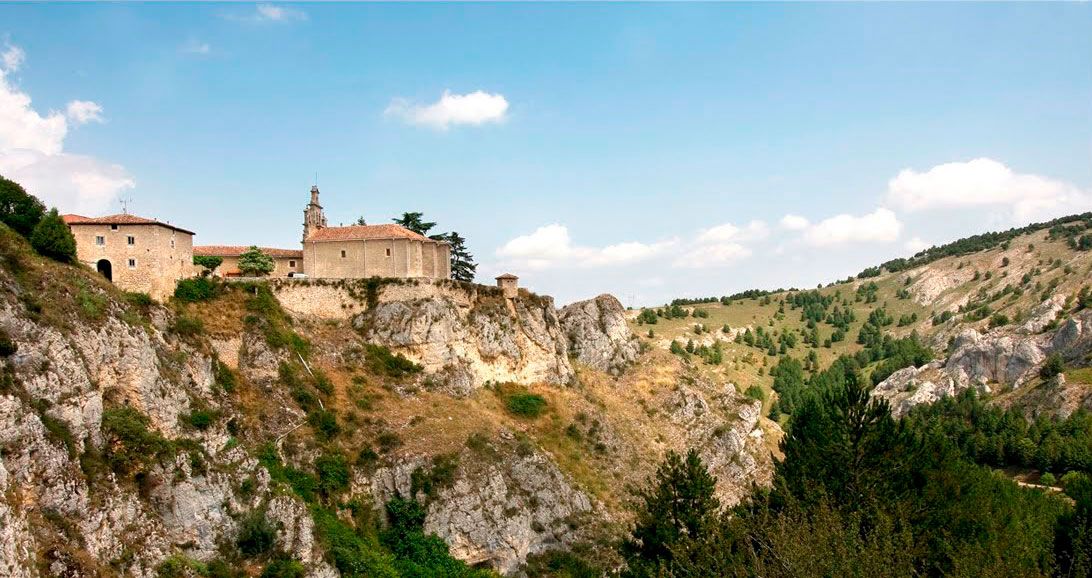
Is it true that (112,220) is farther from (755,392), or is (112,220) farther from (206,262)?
(755,392)

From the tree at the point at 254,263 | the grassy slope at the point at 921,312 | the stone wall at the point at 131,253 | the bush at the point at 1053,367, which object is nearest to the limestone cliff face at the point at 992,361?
the bush at the point at 1053,367

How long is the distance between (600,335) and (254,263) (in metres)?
37.3

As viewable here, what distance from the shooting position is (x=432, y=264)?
62.1 meters

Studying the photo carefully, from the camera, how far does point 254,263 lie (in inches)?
2263

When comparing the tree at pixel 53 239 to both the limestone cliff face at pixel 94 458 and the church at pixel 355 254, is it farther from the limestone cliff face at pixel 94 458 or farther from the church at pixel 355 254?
the church at pixel 355 254

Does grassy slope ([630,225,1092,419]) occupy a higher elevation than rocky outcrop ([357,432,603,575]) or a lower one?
higher

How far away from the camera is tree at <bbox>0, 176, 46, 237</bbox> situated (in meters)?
40.2

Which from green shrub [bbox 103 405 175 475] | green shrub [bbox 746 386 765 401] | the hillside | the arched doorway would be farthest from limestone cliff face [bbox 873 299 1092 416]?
the arched doorway

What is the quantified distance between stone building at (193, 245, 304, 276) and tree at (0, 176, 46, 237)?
605 inches

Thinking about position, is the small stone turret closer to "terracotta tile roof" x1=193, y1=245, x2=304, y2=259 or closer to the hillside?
the hillside

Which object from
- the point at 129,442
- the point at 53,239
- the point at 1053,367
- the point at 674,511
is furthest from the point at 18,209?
the point at 1053,367

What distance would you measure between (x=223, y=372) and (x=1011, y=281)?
19033 cm

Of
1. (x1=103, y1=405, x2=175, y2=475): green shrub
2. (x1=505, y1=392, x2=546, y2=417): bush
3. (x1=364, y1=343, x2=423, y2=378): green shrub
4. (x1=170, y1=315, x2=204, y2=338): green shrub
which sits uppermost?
(x1=170, y1=315, x2=204, y2=338): green shrub

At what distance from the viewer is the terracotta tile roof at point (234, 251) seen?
192 feet
